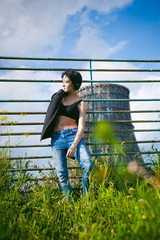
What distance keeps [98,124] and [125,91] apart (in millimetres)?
5226

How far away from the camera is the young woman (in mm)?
2107

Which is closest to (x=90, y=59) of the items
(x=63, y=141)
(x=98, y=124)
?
(x=98, y=124)

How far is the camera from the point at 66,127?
7.24 ft

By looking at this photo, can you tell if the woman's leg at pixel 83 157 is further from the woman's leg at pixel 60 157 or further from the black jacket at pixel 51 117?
the black jacket at pixel 51 117

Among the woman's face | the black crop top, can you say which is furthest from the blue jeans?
the woman's face

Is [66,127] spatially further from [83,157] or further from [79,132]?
[83,157]

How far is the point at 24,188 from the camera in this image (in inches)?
89.4

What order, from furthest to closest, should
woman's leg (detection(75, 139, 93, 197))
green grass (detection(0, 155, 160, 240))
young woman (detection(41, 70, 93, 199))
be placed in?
young woman (detection(41, 70, 93, 199))
woman's leg (detection(75, 139, 93, 197))
green grass (detection(0, 155, 160, 240))

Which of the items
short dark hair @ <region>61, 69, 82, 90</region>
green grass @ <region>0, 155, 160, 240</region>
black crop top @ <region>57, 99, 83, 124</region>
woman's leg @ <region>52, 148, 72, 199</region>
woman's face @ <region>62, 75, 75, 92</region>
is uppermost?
short dark hair @ <region>61, 69, 82, 90</region>

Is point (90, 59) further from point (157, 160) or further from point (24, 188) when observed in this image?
point (24, 188)

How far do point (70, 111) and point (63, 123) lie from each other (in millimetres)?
153

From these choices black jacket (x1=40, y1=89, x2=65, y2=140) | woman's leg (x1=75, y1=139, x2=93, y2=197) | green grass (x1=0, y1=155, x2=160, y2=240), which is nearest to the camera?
green grass (x1=0, y1=155, x2=160, y2=240)

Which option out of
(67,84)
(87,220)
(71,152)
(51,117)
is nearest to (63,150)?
(71,152)

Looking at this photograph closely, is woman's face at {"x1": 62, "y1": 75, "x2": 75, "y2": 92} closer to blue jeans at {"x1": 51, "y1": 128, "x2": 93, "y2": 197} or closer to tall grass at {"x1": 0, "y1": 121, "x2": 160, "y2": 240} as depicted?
blue jeans at {"x1": 51, "y1": 128, "x2": 93, "y2": 197}
